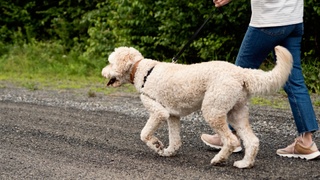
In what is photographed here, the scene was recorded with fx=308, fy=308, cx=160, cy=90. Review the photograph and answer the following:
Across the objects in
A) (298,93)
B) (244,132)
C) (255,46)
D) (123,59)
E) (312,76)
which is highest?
(255,46)

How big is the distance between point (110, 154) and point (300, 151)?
222cm

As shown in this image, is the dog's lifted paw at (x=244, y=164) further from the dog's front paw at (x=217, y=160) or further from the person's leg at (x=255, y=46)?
the person's leg at (x=255, y=46)

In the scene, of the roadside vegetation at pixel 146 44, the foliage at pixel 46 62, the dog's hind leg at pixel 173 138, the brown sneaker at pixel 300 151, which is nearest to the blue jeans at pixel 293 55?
the brown sneaker at pixel 300 151

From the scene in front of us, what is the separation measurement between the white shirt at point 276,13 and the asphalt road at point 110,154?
5.05 ft

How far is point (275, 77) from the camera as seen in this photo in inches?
118

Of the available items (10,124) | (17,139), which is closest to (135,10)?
(10,124)

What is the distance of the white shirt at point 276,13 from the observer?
10.8 feet

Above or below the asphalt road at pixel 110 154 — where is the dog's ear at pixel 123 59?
above

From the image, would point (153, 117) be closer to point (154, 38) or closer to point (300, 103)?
point (300, 103)

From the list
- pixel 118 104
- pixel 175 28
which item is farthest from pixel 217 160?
pixel 175 28

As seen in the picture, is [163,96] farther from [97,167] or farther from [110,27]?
[110,27]

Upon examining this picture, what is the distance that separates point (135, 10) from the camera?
10.4 m

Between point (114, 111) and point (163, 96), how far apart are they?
2942 millimetres

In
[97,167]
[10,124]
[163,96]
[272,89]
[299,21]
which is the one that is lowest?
[10,124]
